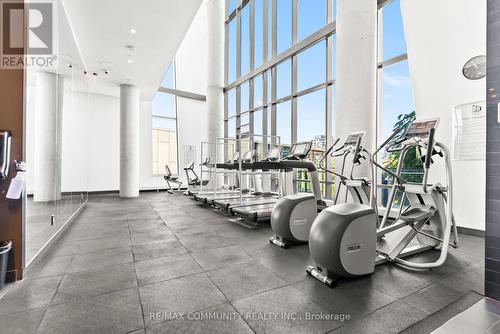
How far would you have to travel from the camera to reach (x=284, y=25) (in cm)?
766

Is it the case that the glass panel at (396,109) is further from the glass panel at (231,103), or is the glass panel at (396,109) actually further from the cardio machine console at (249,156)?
the glass panel at (231,103)

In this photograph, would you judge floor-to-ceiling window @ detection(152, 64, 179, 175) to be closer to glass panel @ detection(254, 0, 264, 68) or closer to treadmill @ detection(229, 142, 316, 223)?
glass panel @ detection(254, 0, 264, 68)

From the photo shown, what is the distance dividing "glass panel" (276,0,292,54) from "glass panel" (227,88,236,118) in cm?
309

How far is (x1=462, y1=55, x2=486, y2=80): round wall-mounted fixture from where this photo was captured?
344 cm

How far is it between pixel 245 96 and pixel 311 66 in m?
3.55

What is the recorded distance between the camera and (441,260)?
233cm

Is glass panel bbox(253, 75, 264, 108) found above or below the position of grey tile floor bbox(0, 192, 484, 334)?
above

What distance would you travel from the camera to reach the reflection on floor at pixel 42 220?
8.40 ft

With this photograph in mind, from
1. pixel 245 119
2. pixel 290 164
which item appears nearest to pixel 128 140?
pixel 245 119

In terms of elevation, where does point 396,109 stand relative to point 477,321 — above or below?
above

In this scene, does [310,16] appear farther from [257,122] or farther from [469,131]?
[469,131]

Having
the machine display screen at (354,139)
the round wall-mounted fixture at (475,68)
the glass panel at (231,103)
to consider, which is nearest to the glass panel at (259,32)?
the glass panel at (231,103)

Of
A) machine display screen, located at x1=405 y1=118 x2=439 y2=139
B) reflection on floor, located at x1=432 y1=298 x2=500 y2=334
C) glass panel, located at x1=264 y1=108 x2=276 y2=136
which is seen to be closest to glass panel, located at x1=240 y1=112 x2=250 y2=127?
glass panel, located at x1=264 y1=108 x2=276 y2=136

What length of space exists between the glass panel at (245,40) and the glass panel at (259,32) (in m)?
0.56
